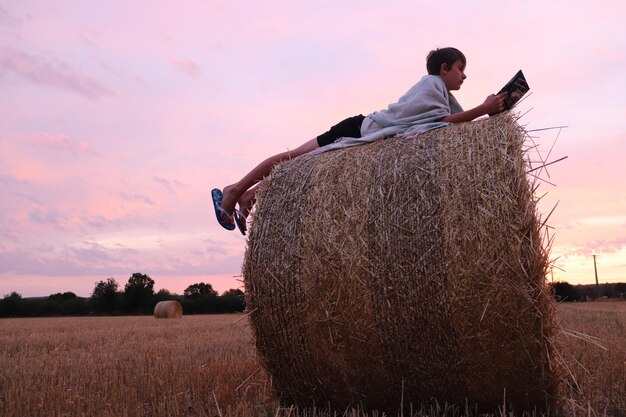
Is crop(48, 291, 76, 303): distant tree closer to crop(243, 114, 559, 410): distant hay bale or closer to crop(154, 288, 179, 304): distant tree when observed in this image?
crop(154, 288, 179, 304): distant tree

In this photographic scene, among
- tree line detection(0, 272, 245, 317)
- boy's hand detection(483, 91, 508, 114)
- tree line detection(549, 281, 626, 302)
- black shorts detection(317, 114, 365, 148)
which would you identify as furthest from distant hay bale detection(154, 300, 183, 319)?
tree line detection(549, 281, 626, 302)

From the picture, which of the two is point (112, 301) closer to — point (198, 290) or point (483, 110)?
point (198, 290)

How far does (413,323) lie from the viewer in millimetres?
3568

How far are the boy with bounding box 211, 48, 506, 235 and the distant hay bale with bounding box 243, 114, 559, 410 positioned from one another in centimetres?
28

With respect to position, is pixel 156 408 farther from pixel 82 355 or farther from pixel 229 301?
pixel 229 301

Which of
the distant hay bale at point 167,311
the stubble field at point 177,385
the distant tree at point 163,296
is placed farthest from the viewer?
the distant tree at point 163,296

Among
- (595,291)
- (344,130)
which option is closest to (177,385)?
(344,130)

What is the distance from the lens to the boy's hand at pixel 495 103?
4125 millimetres

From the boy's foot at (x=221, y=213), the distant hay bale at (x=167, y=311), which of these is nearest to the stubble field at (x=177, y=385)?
the boy's foot at (x=221, y=213)

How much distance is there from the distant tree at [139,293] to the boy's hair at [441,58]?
34400 mm

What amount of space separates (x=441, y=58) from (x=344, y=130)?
3.18 feet

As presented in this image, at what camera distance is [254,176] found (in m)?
5.13

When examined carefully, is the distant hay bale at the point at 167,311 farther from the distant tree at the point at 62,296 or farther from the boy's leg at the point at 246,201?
the distant tree at the point at 62,296

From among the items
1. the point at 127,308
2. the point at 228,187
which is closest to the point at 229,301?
the point at 127,308
